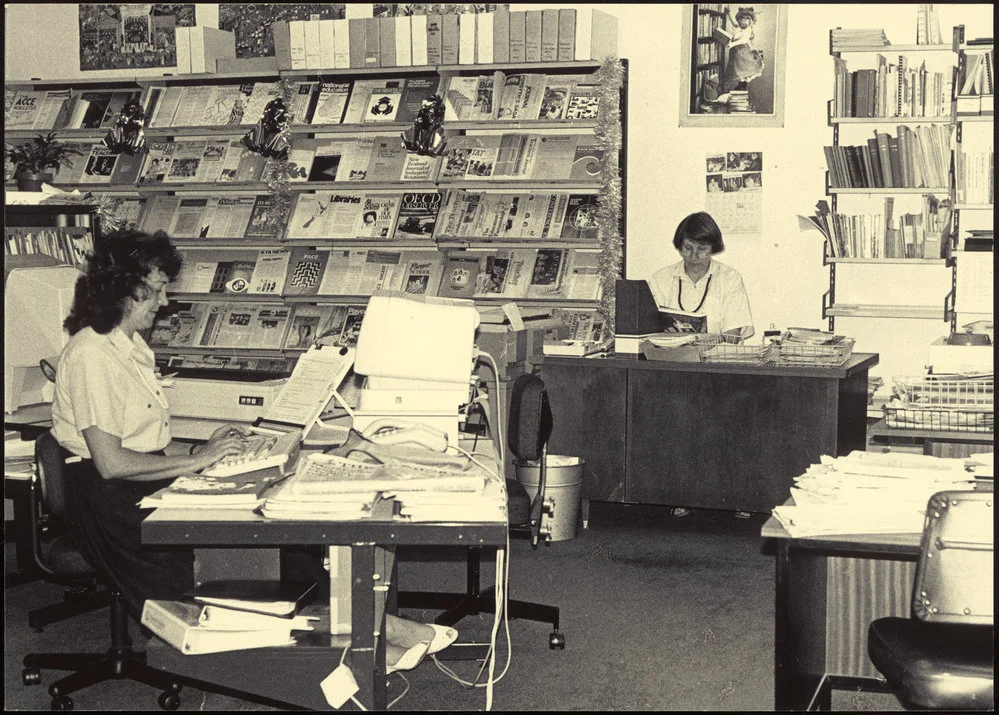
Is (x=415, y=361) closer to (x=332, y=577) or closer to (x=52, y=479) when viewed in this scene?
(x=332, y=577)

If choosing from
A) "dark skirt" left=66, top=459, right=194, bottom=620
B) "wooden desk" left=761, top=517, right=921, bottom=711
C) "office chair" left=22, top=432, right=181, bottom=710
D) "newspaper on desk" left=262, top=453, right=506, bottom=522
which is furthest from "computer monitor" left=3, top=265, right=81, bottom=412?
"wooden desk" left=761, top=517, right=921, bottom=711

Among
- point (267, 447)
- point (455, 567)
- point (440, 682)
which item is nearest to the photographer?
point (267, 447)

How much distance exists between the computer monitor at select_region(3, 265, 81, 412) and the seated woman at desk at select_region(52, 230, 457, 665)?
1.66ft

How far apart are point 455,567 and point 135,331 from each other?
5.99 ft

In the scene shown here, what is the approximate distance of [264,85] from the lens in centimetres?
714

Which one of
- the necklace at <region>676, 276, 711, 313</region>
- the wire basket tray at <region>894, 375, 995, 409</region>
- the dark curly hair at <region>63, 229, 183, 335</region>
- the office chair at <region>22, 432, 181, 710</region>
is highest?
the dark curly hair at <region>63, 229, 183, 335</region>

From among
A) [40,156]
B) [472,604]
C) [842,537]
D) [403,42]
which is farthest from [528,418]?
[40,156]

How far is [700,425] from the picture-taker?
208 inches

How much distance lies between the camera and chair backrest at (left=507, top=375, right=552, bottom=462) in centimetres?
400

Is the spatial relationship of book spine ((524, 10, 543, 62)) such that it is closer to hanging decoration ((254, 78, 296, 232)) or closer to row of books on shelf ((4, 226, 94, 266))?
hanging decoration ((254, 78, 296, 232))

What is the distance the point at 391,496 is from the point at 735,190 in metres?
4.49

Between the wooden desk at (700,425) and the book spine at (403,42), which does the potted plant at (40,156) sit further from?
the wooden desk at (700,425)

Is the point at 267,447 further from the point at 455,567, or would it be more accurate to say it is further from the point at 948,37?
the point at 948,37

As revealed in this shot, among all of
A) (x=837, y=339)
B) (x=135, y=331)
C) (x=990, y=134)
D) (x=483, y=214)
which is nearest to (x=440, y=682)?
(x=135, y=331)
